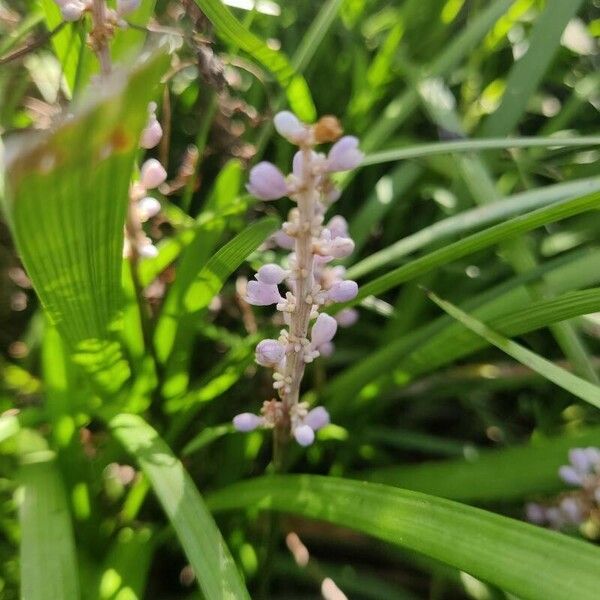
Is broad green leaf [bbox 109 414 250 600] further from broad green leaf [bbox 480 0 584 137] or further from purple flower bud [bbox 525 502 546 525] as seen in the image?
broad green leaf [bbox 480 0 584 137]

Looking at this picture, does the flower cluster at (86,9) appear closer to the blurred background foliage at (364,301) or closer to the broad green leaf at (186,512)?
the blurred background foliage at (364,301)

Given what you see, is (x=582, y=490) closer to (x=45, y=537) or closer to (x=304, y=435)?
(x=304, y=435)

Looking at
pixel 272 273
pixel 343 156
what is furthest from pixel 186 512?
pixel 343 156

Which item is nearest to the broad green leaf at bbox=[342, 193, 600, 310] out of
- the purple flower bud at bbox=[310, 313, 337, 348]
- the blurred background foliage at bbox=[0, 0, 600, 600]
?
the blurred background foliage at bbox=[0, 0, 600, 600]

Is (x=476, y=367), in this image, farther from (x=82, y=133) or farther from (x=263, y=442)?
(x=82, y=133)

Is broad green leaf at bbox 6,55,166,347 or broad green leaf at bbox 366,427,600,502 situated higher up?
broad green leaf at bbox 6,55,166,347

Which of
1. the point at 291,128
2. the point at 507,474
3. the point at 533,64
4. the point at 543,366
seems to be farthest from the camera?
the point at 533,64

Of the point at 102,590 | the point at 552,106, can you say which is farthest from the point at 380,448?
the point at 552,106
